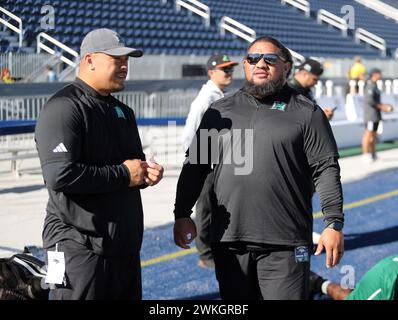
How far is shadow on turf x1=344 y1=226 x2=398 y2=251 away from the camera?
806 centimetres

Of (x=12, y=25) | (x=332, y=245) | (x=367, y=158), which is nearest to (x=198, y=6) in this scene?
(x=12, y=25)

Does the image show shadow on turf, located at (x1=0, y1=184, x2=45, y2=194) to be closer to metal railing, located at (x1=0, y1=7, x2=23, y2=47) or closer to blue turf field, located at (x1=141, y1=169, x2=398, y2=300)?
blue turf field, located at (x1=141, y1=169, x2=398, y2=300)

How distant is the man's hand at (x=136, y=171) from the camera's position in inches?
141

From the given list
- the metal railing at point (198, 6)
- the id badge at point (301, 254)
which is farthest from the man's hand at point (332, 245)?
the metal railing at point (198, 6)

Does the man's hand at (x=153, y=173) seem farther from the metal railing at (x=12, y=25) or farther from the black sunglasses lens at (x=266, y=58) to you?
the metal railing at (x=12, y=25)

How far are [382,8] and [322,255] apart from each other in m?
32.2

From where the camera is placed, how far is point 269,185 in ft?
12.7

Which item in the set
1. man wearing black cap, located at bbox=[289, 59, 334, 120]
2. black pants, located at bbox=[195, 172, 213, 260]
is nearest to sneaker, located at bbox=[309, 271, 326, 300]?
black pants, located at bbox=[195, 172, 213, 260]

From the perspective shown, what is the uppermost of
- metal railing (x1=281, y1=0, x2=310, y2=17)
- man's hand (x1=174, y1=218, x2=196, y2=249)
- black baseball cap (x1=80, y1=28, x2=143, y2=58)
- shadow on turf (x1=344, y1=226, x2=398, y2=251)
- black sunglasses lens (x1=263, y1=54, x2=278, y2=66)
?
metal railing (x1=281, y1=0, x2=310, y2=17)

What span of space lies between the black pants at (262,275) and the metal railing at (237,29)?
21.3m

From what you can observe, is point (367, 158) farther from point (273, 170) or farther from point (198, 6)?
point (198, 6)
